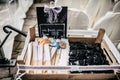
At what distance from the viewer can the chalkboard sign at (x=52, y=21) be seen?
907 millimetres

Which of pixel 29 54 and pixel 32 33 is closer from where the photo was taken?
pixel 29 54

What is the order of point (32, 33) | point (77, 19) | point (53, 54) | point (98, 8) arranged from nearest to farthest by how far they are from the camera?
point (53, 54)
point (32, 33)
point (77, 19)
point (98, 8)

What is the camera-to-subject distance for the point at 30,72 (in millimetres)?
791

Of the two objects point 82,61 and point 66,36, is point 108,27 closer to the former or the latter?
point 66,36

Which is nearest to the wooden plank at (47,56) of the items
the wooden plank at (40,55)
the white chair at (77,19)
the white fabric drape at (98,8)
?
the wooden plank at (40,55)

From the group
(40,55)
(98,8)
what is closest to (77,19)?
(98,8)

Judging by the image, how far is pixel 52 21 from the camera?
3.05 ft

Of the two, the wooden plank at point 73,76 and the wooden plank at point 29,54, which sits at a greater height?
the wooden plank at point 29,54

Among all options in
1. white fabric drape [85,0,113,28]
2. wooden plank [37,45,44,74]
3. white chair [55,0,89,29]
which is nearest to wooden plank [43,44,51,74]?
wooden plank [37,45,44,74]

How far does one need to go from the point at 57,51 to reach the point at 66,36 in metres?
0.12

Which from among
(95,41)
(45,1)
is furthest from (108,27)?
(45,1)

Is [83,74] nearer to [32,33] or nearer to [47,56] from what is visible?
[47,56]

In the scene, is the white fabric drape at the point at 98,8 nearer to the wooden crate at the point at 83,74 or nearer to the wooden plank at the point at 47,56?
the wooden crate at the point at 83,74

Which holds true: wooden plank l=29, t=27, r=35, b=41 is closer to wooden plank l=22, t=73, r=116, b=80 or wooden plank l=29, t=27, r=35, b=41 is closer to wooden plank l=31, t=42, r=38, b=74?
wooden plank l=31, t=42, r=38, b=74
